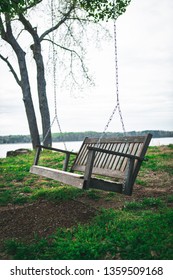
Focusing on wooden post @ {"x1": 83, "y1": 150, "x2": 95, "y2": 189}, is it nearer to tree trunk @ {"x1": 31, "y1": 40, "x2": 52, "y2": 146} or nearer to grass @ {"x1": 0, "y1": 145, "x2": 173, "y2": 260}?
grass @ {"x1": 0, "y1": 145, "x2": 173, "y2": 260}

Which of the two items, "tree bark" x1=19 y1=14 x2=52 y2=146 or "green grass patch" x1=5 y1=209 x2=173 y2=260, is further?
"tree bark" x1=19 y1=14 x2=52 y2=146

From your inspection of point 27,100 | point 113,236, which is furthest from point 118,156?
point 27,100

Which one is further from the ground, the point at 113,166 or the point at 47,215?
the point at 113,166

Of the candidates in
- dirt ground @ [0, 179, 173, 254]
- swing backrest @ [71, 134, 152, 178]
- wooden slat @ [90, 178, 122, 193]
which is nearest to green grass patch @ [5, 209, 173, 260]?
dirt ground @ [0, 179, 173, 254]

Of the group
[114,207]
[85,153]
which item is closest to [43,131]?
[85,153]

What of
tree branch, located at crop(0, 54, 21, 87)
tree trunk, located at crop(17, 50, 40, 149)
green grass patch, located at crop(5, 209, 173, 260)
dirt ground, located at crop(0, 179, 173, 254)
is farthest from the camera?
tree branch, located at crop(0, 54, 21, 87)

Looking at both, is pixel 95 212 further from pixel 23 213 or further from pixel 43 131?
pixel 43 131

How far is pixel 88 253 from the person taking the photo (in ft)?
11.2

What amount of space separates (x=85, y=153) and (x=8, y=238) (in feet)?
8.29

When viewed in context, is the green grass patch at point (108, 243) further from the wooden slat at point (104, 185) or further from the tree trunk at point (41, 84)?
the tree trunk at point (41, 84)

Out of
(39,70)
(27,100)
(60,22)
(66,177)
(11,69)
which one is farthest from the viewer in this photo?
(11,69)

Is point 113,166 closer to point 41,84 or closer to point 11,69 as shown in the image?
point 41,84

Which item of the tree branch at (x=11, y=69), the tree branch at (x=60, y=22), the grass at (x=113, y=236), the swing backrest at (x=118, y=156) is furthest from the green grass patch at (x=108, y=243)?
the tree branch at (x=60, y=22)

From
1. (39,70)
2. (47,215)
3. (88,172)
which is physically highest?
(39,70)
